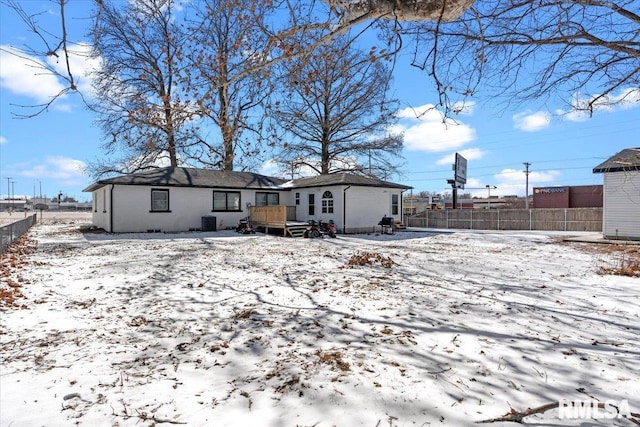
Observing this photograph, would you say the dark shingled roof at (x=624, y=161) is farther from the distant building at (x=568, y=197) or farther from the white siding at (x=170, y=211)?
the distant building at (x=568, y=197)

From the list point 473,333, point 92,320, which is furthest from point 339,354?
point 92,320

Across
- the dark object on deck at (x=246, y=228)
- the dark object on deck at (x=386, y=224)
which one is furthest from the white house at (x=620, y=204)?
the dark object on deck at (x=246, y=228)

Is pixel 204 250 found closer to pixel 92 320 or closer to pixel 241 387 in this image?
pixel 92 320

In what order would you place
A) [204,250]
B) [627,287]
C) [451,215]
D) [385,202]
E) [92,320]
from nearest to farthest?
[92,320]
[627,287]
[204,250]
[385,202]
[451,215]

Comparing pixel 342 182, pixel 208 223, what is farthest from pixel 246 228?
pixel 342 182

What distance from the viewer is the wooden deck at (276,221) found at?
56.6 ft

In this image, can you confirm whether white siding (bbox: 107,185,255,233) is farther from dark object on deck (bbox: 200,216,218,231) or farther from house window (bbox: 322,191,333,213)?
house window (bbox: 322,191,333,213)

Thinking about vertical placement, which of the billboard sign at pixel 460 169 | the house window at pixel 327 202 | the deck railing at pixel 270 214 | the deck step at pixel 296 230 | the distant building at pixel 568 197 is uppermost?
the billboard sign at pixel 460 169

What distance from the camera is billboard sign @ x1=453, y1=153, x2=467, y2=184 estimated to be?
27672mm

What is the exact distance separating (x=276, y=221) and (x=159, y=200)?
21.5 ft

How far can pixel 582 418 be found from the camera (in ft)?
7.88

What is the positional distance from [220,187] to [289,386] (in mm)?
18691

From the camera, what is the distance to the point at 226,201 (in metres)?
21.2

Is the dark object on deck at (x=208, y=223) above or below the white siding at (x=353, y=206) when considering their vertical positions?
below
